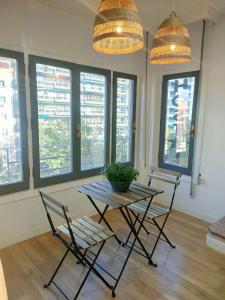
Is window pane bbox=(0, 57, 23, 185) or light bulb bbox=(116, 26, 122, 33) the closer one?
light bulb bbox=(116, 26, 122, 33)

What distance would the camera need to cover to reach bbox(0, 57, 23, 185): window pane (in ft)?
7.68

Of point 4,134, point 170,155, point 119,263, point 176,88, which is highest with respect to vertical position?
point 176,88

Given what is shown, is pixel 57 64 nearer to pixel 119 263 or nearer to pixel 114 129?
pixel 114 129

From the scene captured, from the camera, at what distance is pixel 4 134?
2.40m

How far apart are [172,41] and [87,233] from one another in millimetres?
1679

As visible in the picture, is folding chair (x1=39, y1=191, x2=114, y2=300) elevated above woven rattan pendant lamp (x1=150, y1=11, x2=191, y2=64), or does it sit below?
below

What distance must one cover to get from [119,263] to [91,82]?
86.7 inches

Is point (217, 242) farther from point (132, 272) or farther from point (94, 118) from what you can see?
point (94, 118)

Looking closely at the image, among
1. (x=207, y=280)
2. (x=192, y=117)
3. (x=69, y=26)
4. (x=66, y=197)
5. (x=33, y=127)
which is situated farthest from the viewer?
(x=192, y=117)

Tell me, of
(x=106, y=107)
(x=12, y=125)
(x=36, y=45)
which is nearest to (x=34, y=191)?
(x=12, y=125)

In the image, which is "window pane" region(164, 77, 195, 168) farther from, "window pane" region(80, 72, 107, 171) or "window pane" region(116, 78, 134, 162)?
"window pane" region(80, 72, 107, 171)

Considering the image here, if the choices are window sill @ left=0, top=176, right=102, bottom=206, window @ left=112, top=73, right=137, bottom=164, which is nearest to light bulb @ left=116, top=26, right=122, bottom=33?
window @ left=112, top=73, right=137, bottom=164

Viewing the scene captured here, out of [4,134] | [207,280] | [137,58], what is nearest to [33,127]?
[4,134]

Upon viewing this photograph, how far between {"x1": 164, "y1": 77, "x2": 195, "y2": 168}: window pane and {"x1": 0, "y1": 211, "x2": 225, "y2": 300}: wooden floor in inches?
47.8
